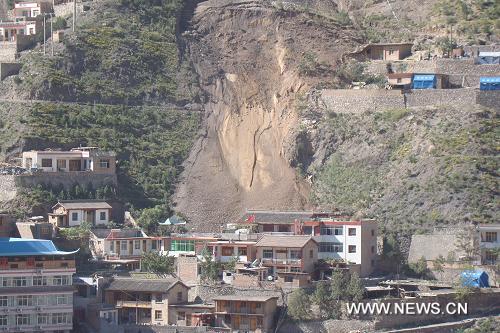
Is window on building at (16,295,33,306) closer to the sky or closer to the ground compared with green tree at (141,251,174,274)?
closer to the ground

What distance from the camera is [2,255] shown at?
335 feet

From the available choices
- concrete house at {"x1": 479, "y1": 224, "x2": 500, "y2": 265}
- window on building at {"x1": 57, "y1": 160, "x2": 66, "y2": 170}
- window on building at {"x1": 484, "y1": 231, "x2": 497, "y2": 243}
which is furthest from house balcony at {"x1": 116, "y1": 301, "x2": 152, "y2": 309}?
window on building at {"x1": 484, "y1": 231, "x2": 497, "y2": 243}

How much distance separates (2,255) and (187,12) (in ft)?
104

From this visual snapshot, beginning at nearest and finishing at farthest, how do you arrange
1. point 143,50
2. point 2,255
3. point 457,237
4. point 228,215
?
point 2,255 → point 457,237 → point 228,215 → point 143,50

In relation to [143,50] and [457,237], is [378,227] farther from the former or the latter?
[143,50]

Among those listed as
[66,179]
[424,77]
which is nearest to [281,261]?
[66,179]

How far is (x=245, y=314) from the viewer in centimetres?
10488

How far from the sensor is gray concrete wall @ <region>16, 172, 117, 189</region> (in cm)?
11406

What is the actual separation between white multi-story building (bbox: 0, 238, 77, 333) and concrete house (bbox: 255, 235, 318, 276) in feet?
35.7

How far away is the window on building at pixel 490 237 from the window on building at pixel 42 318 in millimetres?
22213

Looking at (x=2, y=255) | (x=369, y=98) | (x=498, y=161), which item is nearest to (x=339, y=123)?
(x=369, y=98)

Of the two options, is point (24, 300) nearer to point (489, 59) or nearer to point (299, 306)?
point (299, 306)

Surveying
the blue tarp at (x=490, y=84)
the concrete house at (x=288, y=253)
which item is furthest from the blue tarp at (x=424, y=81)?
the concrete house at (x=288, y=253)

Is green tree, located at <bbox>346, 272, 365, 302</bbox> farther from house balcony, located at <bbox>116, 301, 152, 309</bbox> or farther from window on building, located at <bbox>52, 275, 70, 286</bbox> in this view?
window on building, located at <bbox>52, 275, 70, 286</bbox>
